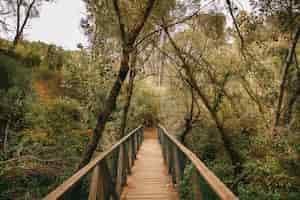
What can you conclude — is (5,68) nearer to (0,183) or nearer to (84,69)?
(84,69)

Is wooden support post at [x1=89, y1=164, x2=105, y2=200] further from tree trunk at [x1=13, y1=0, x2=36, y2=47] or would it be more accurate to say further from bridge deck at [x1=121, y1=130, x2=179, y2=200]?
tree trunk at [x1=13, y1=0, x2=36, y2=47]

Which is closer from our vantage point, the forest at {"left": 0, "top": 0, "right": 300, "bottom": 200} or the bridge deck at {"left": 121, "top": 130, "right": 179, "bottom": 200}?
the bridge deck at {"left": 121, "top": 130, "right": 179, "bottom": 200}

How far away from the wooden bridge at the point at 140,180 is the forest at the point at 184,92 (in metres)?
0.58

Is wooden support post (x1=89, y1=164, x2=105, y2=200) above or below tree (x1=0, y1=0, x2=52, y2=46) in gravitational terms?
below

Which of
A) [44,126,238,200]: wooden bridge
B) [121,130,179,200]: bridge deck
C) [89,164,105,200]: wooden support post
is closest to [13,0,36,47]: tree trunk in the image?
[44,126,238,200]: wooden bridge

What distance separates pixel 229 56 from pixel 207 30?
1.22 meters

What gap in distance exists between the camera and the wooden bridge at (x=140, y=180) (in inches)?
66.9

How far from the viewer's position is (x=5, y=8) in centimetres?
986

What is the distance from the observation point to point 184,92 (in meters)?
10.0

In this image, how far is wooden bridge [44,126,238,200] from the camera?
170 cm

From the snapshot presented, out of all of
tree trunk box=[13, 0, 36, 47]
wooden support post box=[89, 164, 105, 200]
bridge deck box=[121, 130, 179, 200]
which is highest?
tree trunk box=[13, 0, 36, 47]

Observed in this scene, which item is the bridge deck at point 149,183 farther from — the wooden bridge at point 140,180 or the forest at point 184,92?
the forest at point 184,92

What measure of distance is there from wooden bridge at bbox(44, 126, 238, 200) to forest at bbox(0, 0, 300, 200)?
583 mm

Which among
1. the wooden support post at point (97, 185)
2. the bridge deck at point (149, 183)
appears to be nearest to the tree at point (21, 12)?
the bridge deck at point (149, 183)
